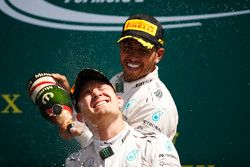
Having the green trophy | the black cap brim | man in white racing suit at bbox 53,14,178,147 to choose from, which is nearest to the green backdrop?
man in white racing suit at bbox 53,14,178,147

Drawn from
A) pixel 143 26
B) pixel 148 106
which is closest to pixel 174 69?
pixel 143 26

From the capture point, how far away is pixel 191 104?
5.32m

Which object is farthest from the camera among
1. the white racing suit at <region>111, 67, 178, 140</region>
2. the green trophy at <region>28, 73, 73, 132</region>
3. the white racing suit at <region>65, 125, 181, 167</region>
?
the white racing suit at <region>111, 67, 178, 140</region>

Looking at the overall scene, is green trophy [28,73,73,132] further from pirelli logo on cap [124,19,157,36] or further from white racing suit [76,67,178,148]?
pirelli logo on cap [124,19,157,36]

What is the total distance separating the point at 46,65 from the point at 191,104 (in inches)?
55.7

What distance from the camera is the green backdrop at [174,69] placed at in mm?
5312

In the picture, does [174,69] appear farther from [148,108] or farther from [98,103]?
[98,103]

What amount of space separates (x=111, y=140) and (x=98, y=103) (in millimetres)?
189

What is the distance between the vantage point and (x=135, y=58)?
138 inches

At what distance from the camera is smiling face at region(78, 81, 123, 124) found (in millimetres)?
2672

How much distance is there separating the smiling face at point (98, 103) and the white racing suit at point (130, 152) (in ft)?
0.39

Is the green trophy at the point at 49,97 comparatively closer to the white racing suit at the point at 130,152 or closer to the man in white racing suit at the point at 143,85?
the man in white racing suit at the point at 143,85

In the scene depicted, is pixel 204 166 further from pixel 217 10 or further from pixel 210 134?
pixel 217 10

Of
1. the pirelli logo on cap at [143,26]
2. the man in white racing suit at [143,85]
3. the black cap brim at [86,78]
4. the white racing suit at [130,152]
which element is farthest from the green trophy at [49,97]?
the pirelli logo on cap at [143,26]
